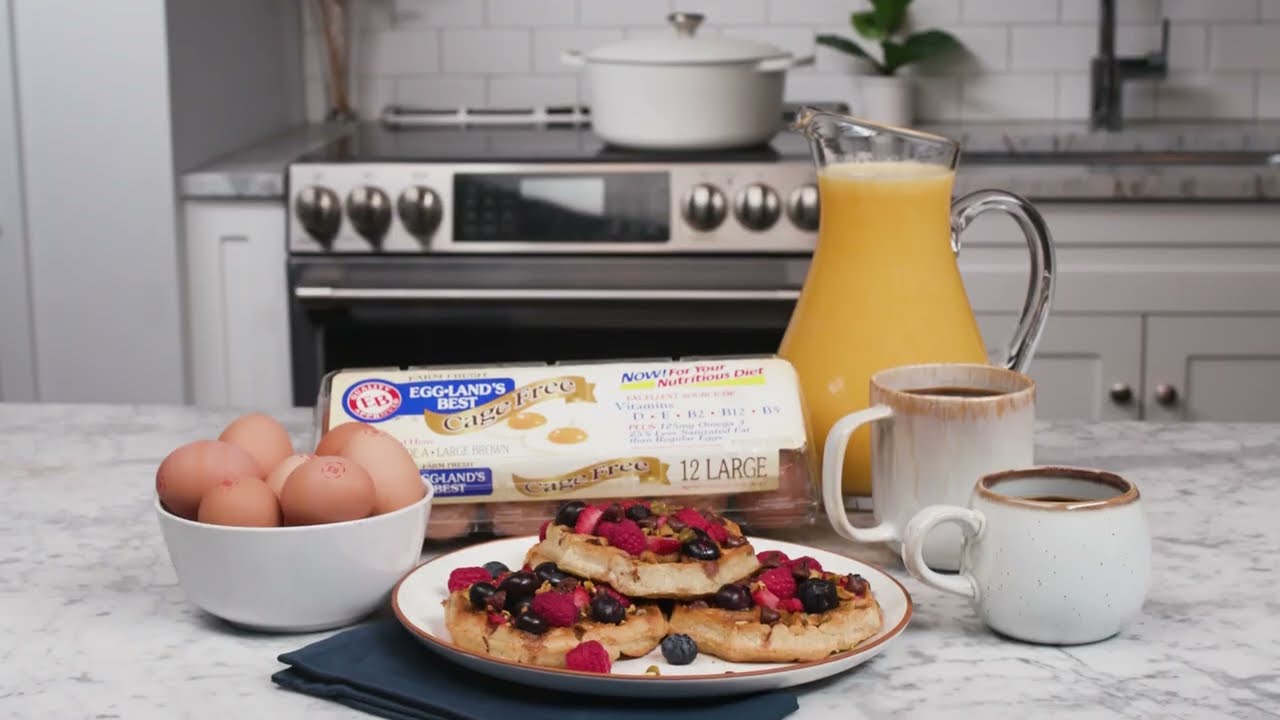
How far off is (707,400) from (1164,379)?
171 centimetres

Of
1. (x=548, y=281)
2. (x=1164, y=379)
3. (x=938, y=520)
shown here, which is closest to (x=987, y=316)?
(x=1164, y=379)

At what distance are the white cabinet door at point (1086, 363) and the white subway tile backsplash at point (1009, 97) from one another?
2.58 feet

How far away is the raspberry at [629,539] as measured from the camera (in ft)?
3.03

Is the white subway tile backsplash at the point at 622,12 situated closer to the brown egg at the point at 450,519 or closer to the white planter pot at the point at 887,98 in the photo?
the white planter pot at the point at 887,98

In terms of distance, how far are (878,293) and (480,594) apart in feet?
1.43

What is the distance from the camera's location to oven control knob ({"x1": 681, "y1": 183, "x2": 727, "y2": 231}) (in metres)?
2.57

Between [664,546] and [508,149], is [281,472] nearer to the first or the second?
[664,546]

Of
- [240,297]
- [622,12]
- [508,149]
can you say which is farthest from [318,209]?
[622,12]

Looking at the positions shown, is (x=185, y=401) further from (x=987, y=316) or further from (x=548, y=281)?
(x=987, y=316)

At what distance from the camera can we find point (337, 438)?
3.36 feet

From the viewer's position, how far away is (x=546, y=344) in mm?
2594

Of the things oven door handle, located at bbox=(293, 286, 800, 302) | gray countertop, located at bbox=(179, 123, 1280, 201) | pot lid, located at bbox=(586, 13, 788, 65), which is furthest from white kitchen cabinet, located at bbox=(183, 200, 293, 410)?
pot lid, located at bbox=(586, 13, 788, 65)

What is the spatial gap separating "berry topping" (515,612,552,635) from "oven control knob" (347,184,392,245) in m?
1.81

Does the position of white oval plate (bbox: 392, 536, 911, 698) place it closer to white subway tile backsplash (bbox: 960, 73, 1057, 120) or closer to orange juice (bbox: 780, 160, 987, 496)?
orange juice (bbox: 780, 160, 987, 496)
